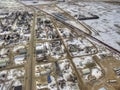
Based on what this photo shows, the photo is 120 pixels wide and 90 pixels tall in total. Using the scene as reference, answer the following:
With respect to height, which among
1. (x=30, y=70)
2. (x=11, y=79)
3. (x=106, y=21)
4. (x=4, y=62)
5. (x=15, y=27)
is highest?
(x=15, y=27)

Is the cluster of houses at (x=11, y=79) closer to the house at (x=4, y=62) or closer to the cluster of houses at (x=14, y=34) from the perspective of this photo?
the house at (x=4, y=62)

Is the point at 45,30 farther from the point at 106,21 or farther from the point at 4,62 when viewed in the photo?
the point at 106,21

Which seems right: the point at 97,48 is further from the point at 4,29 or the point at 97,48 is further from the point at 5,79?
the point at 4,29

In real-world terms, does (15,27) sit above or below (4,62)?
above

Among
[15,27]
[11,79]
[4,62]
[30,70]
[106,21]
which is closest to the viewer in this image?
[11,79]

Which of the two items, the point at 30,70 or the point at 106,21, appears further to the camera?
the point at 106,21

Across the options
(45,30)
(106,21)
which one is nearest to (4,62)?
(45,30)

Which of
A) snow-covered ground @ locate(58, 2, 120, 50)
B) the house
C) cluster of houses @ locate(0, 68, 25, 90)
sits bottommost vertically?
cluster of houses @ locate(0, 68, 25, 90)

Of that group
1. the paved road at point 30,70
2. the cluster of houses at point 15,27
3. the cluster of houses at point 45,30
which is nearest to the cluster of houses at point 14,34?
the cluster of houses at point 15,27

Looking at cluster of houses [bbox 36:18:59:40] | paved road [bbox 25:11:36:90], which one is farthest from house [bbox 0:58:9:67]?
cluster of houses [bbox 36:18:59:40]

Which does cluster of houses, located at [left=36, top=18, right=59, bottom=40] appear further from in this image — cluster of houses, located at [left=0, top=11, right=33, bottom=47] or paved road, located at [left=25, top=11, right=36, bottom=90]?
paved road, located at [left=25, top=11, right=36, bottom=90]
